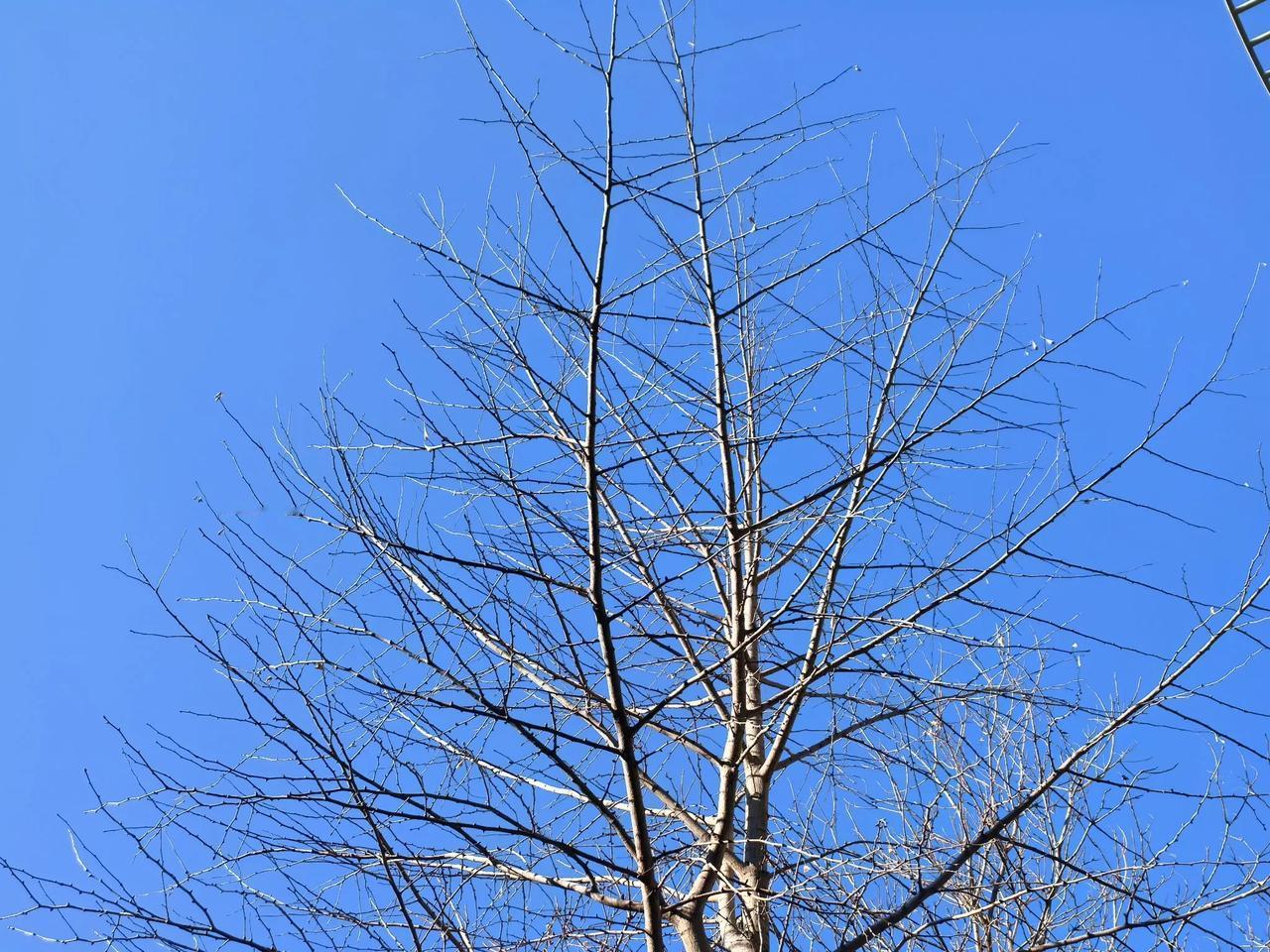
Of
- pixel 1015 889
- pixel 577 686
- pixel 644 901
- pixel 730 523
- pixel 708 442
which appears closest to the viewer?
pixel 644 901

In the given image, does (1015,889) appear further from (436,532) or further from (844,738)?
(436,532)

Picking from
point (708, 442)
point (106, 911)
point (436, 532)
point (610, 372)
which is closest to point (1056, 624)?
point (708, 442)

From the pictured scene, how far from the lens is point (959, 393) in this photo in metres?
3.28

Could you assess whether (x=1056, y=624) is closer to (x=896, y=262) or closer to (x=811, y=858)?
(x=811, y=858)

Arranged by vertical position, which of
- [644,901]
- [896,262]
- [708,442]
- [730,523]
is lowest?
[644,901]

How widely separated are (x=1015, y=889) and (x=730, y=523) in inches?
70.7

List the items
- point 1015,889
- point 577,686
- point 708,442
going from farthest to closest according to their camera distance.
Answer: point 1015,889
point 708,442
point 577,686

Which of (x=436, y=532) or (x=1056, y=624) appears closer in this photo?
(x=1056, y=624)

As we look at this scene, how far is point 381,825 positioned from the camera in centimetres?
296

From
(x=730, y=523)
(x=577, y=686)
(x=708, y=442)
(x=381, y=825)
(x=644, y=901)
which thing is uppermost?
(x=708, y=442)

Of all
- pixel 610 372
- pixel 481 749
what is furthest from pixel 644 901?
pixel 610 372

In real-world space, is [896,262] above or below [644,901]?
above

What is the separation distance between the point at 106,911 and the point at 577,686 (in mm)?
1272

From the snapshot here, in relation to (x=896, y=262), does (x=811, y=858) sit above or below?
below
